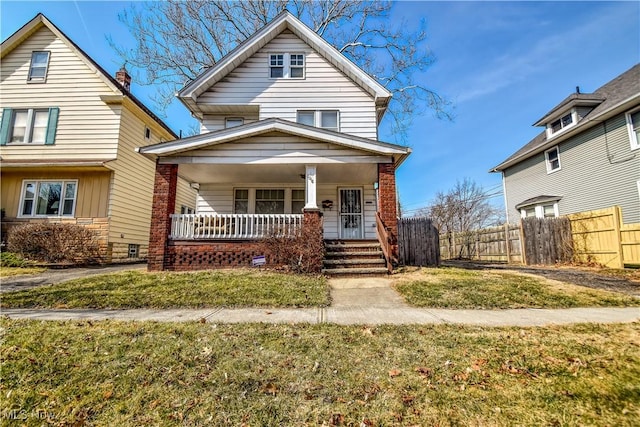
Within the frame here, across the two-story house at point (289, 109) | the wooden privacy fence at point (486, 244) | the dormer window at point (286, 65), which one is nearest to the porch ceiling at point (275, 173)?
the two-story house at point (289, 109)

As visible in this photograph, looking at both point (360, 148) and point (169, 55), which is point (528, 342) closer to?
point (360, 148)

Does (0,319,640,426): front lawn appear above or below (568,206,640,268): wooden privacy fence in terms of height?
below

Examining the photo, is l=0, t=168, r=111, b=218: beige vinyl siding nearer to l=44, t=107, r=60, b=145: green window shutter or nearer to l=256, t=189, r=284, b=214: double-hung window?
l=44, t=107, r=60, b=145: green window shutter

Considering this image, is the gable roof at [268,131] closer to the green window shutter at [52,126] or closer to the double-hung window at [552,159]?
the green window shutter at [52,126]

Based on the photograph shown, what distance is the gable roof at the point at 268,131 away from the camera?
880 centimetres

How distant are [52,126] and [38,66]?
3.17m

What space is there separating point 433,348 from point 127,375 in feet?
9.52

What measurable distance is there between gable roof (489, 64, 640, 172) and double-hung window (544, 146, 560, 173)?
14.8 inches

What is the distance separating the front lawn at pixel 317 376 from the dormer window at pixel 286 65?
11550 mm

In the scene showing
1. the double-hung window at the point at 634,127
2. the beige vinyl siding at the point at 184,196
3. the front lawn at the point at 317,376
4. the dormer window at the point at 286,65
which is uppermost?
the dormer window at the point at 286,65

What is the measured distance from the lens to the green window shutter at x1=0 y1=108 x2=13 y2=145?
41.9 feet

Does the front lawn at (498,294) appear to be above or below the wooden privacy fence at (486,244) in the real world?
below

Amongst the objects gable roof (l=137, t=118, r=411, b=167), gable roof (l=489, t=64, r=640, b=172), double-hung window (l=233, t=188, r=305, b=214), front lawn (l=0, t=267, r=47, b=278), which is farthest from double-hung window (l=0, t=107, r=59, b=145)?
gable roof (l=489, t=64, r=640, b=172)

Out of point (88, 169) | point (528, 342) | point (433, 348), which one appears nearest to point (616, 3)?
point (528, 342)
